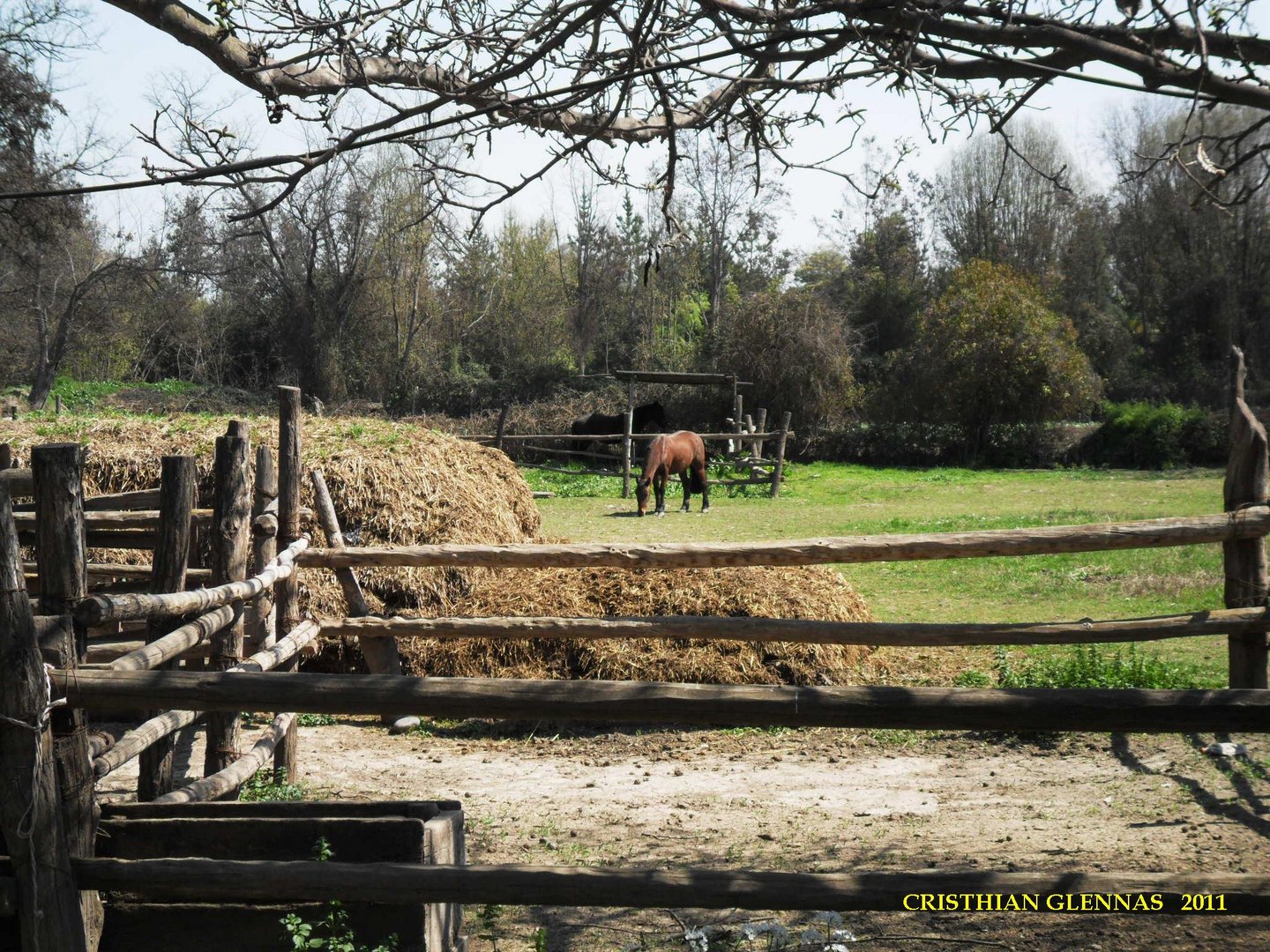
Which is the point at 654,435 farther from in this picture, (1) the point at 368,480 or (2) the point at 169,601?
(2) the point at 169,601

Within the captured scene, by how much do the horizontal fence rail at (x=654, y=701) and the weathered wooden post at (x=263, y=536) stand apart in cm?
255

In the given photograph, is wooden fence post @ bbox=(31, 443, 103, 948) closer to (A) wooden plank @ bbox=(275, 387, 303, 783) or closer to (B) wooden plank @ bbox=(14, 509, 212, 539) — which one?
(A) wooden plank @ bbox=(275, 387, 303, 783)

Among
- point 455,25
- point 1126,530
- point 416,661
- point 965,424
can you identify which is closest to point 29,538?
point 416,661

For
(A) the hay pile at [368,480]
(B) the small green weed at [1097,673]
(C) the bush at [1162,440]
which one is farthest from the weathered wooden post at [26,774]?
(C) the bush at [1162,440]

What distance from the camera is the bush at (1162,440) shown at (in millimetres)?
30859

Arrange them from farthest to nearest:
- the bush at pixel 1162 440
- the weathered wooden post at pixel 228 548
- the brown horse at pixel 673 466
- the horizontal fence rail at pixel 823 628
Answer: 1. the bush at pixel 1162 440
2. the brown horse at pixel 673 466
3. the horizontal fence rail at pixel 823 628
4. the weathered wooden post at pixel 228 548

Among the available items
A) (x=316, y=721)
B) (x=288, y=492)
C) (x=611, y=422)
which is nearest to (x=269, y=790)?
(x=288, y=492)

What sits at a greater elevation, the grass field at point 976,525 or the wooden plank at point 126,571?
the wooden plank at point 126,571

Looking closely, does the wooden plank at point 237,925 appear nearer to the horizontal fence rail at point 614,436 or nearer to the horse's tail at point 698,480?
the horse's tail at point 698,480

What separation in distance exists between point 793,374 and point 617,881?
32.7m

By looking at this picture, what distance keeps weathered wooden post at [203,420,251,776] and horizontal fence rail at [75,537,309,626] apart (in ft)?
0.46

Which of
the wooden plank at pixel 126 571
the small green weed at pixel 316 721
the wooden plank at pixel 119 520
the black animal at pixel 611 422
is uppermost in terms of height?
the black animal at pixel 611 422

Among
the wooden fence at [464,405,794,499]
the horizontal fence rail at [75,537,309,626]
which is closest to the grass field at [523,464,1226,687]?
the wooden fence at [464,405,794,499]

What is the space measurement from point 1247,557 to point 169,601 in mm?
5344
